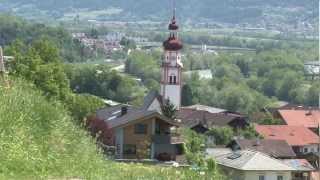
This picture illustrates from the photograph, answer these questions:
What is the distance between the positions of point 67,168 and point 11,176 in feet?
3.40

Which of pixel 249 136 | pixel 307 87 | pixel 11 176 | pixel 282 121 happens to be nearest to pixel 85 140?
pixel 11 176

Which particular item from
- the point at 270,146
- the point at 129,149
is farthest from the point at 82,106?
the point at 270,146

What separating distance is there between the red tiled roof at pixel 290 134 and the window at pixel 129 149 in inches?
644

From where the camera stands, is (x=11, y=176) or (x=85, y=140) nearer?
(x=11, y=176)

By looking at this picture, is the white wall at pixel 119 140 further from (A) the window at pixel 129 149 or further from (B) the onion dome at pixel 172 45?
(B) the onion dome at pixel 172 45

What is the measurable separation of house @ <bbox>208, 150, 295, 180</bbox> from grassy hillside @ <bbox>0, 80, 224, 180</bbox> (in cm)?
1400

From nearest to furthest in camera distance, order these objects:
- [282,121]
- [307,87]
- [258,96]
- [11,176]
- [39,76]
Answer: [11,176]
[39,76]
[282,121]
[258,96]
[307,87]

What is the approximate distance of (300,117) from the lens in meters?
58.3

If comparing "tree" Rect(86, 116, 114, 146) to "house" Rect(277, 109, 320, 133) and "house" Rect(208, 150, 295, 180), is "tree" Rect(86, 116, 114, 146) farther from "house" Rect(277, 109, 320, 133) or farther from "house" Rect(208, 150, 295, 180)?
"house" Rect(277, 109, 320, 133)

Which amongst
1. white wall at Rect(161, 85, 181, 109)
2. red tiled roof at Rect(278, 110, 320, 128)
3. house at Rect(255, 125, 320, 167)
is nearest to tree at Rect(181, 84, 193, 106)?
white wall at Rect(161, 85, 181, 109)

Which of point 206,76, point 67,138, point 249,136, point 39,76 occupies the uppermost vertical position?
point 67,138

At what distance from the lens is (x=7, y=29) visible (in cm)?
9700

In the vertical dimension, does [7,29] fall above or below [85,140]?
below

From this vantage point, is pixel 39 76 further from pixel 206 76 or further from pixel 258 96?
pixel 206 76
